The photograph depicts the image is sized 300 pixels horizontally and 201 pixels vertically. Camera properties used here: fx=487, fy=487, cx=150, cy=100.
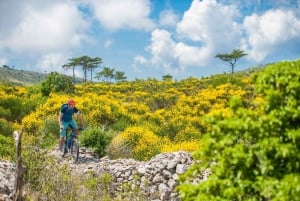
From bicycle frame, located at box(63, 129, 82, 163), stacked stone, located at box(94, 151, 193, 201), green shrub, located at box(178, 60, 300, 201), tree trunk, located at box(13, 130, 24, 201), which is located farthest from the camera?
bicycle frame, located at box(63, 129, 82, 163)

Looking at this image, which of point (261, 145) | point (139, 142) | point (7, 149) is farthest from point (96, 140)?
point (261, 145)

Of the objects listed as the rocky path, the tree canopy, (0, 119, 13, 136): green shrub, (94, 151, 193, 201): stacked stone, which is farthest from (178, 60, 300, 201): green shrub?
the tree canopy

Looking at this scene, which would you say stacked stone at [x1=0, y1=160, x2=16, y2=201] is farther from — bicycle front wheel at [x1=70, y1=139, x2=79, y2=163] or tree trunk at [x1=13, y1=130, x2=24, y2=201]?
bicycle front wheel at [x1=70, y1=139, x2=79, y2=163]

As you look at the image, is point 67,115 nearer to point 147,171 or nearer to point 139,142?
point 147,171

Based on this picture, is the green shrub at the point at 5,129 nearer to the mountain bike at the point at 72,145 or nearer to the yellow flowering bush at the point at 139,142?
the yellow flowering bush at the point at 139,142

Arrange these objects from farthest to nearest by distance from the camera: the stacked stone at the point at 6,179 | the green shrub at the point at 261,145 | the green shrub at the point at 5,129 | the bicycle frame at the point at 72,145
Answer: the green shrub at the point at 5,129 < the bicycle frame at the point at 72,145 < the stacked stone at the point at 6,179 < the green shrub at the point at 261,145

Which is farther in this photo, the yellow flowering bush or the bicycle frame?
the yellow flowering bush

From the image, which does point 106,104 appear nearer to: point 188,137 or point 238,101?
point 188,137

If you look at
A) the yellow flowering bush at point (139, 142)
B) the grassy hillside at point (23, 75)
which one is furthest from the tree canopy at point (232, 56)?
the grassy hillside at point (23, 75)

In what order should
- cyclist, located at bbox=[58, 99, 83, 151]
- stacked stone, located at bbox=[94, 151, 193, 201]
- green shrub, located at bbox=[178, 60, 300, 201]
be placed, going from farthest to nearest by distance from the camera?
cyclist, located at bbox=[58, 99, 83, 151] < stacked stone, located at bbox=[94, 151, 193, 201] < green shrub, located at bbox=[178, 60, 300, 201]

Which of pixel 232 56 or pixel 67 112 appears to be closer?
pixel 67 112

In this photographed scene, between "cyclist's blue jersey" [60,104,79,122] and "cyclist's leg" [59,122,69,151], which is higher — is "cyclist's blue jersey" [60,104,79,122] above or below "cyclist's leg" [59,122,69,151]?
above

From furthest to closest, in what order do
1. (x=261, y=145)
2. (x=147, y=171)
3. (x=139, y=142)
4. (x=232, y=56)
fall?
(x=232, y=56)
(x=139, y=142)
(x=147, y=171)
(x=261, y=145)

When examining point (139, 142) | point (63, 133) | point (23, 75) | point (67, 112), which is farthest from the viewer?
point (23, 75)
